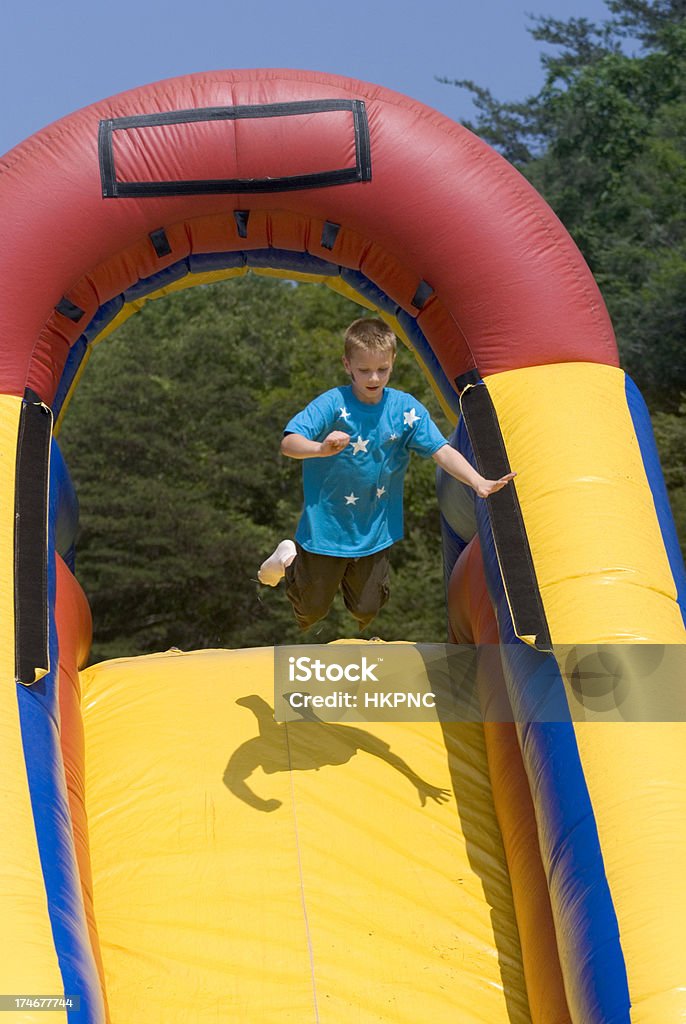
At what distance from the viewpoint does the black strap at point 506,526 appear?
3539 millimetres

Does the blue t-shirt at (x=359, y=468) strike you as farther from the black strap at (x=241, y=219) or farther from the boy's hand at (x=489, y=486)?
the black strap at (x=241, y=219)

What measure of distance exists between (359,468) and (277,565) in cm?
39

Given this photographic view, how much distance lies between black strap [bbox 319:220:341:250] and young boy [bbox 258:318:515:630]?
1.82 ft

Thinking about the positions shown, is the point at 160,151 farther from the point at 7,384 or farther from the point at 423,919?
the point at 423,919

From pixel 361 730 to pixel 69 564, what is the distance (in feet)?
4.47

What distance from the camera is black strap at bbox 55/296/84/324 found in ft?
13.8

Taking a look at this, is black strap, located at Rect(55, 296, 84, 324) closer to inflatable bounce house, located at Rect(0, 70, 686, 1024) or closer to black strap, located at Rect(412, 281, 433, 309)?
inflatable bounce house, located at Rect(0, 70, 686, 1024)

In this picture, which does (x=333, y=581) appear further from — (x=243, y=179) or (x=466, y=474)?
(x=243, y=179)

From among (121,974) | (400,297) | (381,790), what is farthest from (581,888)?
(400,297)

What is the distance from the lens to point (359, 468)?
3.92 meters

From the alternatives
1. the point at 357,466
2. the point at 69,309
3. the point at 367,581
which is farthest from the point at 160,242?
the point at 367,581

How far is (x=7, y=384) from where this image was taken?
3992 millimetres

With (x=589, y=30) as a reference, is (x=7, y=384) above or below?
below

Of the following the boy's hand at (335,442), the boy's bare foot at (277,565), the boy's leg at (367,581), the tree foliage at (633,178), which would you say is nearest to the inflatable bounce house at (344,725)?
the boy's leg at (367,581)
